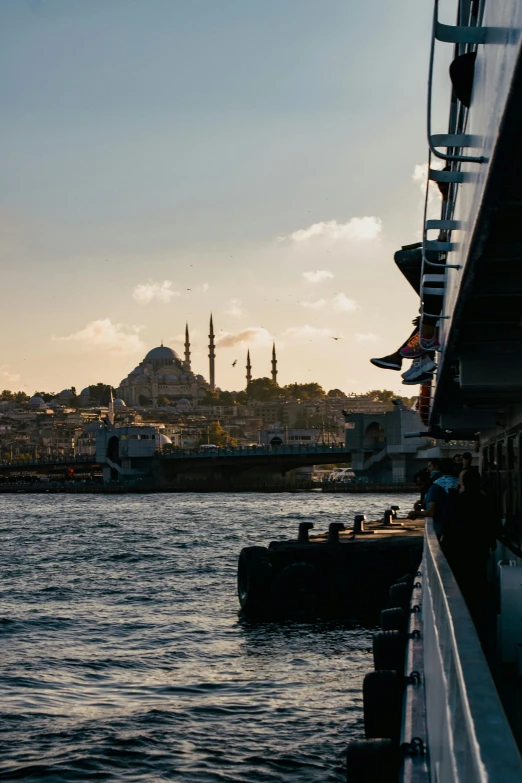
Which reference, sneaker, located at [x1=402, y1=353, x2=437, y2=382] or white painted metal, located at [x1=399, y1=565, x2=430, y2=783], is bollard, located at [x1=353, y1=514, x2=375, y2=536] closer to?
sneaker, located at [x1=402, y1=353, x2=437, y2=382]

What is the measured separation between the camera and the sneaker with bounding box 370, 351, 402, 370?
2023cm

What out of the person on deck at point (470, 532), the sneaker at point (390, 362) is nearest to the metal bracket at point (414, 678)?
the person on deck at point (470, 532)

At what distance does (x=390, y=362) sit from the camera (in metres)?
20.3

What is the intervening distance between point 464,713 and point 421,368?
44.6 feet

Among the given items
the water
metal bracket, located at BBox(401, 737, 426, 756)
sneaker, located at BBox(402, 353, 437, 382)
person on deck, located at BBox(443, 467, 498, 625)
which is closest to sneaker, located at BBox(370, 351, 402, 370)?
sneaker, located at BBox(402, 353, 437, 382)

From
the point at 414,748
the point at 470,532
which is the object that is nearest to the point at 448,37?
the point at 414,748

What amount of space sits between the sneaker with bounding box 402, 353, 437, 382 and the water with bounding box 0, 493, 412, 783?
4.43m

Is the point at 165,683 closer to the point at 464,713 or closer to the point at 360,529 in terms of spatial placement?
the point at 464,713

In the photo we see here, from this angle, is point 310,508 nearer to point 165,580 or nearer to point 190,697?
point 165,580

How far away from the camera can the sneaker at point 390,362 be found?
66.4 feet

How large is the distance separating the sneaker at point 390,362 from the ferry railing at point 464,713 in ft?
49.3

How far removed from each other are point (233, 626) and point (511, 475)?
8245 millimetres

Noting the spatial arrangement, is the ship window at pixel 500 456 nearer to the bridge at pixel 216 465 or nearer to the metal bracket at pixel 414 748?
the metal bracket at pixel 414 748

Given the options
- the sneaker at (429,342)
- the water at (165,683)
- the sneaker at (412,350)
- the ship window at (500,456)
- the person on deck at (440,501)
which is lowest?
the water at (165,683)
